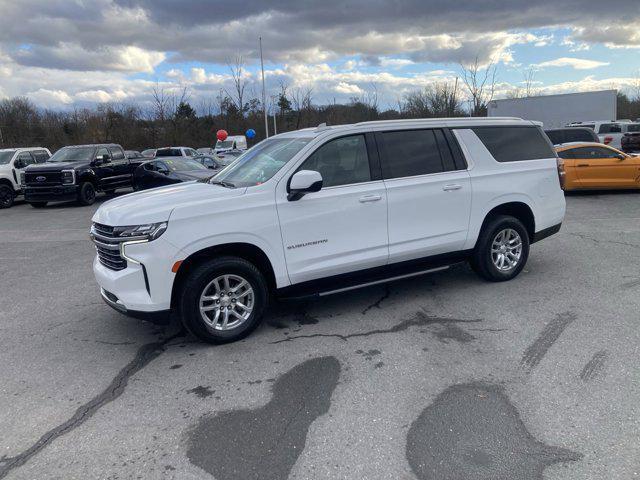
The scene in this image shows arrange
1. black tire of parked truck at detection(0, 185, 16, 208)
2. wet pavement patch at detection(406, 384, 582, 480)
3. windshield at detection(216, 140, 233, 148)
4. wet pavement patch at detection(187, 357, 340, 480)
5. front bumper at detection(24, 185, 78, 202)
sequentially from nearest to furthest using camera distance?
1. wet pavement patch at detection(406, 384, 582, 480)
2. wet pavement patch at detection(187, 357, 340, 480)
3. front bumper at detection(24, 185, 78, 202)
4. black tire of parked truck at detection(0, 185, 16, 208)
5. windshield at detection(216, 140, 233, 148)

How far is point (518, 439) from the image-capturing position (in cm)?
310

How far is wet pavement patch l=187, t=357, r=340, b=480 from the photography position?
293 centimetres

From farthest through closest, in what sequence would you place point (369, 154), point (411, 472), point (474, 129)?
point (474, 129) → point (369, 154) → point (411, 472)

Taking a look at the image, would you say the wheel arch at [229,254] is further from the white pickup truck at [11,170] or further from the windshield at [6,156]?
the windshield at [6,156]

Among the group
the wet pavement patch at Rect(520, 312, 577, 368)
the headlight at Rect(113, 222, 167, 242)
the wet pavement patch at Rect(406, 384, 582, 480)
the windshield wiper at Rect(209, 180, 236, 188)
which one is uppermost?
the windshield wiper at Rect(209, 180, 236, 188)

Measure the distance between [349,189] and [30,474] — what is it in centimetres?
342

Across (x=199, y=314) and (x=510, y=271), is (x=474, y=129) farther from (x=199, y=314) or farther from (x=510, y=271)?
(x=199, y=314)

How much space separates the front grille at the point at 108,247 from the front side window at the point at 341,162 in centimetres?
182

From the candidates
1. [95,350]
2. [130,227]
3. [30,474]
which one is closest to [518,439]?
[30,474]

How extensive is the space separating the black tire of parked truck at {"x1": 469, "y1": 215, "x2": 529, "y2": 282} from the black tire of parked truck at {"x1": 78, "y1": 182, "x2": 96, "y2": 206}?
1446 centimetres

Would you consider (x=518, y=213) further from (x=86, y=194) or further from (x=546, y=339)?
(x=86, y=194)

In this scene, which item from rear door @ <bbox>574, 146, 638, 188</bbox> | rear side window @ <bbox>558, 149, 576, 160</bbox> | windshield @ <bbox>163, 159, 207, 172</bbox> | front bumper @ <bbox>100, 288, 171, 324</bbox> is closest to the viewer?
front bumper @ <bbox>100, 288, 171, 324</bbox>

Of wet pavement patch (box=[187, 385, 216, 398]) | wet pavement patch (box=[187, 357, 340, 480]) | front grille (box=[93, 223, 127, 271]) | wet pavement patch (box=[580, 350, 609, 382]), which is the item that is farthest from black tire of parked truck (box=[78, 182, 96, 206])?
wet pavement patch (box=[580, 350, 609, 382])

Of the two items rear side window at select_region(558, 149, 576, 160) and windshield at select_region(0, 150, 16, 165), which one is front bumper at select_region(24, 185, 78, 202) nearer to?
windshield at select_region(0, 150, 16, 165)
